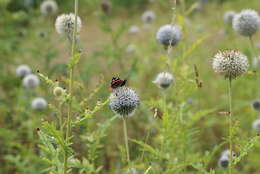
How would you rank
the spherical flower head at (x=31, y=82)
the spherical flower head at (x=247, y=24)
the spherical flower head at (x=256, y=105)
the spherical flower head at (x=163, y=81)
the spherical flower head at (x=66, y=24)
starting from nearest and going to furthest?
the spherical flower head at (x=66, y=24), the spherical flower head at (x=163, y=81), the spherical flower head at (x=247, y=24), the spherical flower head at (x=256, y=105), the spherical flower head at (x=31, y=82)

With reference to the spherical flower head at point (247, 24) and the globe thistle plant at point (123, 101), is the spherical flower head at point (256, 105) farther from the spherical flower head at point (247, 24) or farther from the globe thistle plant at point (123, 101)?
the globe thistle plant at point (123, 101)

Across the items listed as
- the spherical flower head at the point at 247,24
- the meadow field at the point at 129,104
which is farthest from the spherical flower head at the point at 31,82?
the spherical flower head at the point at 247,24

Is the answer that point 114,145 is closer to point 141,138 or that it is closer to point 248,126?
point 141,138

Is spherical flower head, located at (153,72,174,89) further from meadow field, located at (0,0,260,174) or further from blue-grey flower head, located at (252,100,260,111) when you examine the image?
blue-grey flower head, located at (252,100,260,111)

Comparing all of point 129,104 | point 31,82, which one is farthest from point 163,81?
point 31,82

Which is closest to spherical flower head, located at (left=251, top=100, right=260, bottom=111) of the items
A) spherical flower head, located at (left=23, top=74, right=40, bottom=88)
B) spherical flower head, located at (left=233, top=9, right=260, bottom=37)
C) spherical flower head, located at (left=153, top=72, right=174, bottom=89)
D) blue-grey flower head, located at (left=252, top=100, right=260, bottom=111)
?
blue-grey flower head, located at (left=252, top=100, right=260, bottom=111)

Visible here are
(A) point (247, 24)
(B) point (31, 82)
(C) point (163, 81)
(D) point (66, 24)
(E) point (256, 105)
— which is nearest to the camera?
(D) point (66, 24)

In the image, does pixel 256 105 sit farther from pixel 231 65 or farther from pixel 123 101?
pixel 123 101

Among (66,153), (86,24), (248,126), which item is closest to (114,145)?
(248,126)
